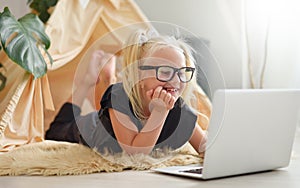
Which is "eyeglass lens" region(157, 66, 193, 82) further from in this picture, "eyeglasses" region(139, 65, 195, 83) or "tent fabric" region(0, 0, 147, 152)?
"tent fabric" region(0, 0, 147, 152)

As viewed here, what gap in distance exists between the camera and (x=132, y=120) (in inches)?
52.1

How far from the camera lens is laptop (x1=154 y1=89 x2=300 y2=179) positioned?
1197 millimetres

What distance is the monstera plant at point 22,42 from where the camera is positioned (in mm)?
1705

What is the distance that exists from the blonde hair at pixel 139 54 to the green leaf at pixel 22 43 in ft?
1.72

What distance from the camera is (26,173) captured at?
4.33 ft

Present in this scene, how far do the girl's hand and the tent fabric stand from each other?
2.07ft

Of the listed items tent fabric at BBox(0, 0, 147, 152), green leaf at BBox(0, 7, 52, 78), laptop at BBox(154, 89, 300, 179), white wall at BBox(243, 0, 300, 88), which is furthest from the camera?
white wall at BBox(243, 0, 300, 88)

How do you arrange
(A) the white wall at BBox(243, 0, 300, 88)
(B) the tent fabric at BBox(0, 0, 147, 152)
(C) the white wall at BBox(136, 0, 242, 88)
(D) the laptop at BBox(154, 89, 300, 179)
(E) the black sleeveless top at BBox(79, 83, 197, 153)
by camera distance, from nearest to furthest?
(D) the laptop at BBox(154, 89, 300, 179)
(E) the black sleeveless top at BBox(79, 83, 197, 153)
(B) the tent fabric at BBox(0, 0, 147, 152)
(A) the white wall at BBox(243, 0, 300, 88)
(C) the white wall at BBox(136, 0, 242, 88)

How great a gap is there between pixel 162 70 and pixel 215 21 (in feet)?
5.12

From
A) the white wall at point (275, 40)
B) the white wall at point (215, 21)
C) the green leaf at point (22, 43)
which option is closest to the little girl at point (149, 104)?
the green leaf at point (22, 43)

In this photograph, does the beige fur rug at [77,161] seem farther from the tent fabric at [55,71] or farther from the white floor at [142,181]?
the tent fabric at [55,71]

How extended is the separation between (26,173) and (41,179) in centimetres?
7

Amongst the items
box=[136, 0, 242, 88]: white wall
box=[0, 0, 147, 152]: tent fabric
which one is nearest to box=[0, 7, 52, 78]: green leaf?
box=[0, 0, 147, 152]: tent fabric

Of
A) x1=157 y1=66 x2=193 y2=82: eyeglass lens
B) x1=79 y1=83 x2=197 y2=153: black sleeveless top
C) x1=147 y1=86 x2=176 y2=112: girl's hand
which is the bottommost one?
x1=79 y1=83 x2=197 y2=153: black sleeveless top
